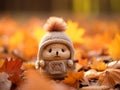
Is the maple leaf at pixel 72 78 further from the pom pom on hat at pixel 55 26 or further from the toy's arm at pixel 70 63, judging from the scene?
the pom pom on hat at pixel 55 26

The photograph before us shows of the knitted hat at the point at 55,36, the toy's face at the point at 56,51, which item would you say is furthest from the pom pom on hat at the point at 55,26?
the toy's face at the point at 56,51

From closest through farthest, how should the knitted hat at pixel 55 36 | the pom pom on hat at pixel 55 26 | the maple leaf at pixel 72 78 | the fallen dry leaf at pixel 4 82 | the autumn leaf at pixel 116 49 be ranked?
the fallen dry leaf at pixel 4 82, the maple leaf at pixel 72 78, the knitted hat at pixel 55 36, the pom pom on hat at pixel 55 26, the autumn leaf at pixel 116 49

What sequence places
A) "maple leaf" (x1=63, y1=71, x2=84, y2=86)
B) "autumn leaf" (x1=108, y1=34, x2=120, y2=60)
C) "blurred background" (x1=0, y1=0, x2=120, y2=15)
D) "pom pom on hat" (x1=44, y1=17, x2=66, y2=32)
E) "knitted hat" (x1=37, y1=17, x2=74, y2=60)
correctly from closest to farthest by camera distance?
"maple leaf" (x1=63, y1=71, x2=84, y2=86), "knitted hat" (x1=37, y1=17, x2=74, y2=60), "pom pom on hat" (x1=44, y1=17, x2=66, y2=32), "autumn leaf" (x1=108, y1=34, x2=120, y2=60), "blurred background" (x1=0, y1=0, x2=120, y2=15)

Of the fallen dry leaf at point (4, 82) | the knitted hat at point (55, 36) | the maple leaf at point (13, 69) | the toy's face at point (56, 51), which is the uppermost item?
the knitted hat at point (55, 36)

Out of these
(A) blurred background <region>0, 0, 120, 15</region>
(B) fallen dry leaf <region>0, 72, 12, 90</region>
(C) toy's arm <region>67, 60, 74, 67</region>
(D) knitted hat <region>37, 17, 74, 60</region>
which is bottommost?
(B) fallen dry leaf <region>0, 72, 12, 90</region>

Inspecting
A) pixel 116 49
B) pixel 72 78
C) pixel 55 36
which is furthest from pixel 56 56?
pixel 116 49

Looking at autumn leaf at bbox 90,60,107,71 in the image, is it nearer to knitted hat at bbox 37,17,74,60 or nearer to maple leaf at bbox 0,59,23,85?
knitted hat at bbox 37,17,74,60

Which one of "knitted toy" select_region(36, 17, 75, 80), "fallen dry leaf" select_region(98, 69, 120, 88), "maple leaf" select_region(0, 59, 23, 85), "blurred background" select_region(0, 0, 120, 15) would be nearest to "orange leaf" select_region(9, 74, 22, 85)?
"maple leaf" select_region(0, 59, 23, 85)

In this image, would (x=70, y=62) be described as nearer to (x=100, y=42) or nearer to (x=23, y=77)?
(x=23, y=77)

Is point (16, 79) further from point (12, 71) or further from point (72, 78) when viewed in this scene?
point (72, 78)
